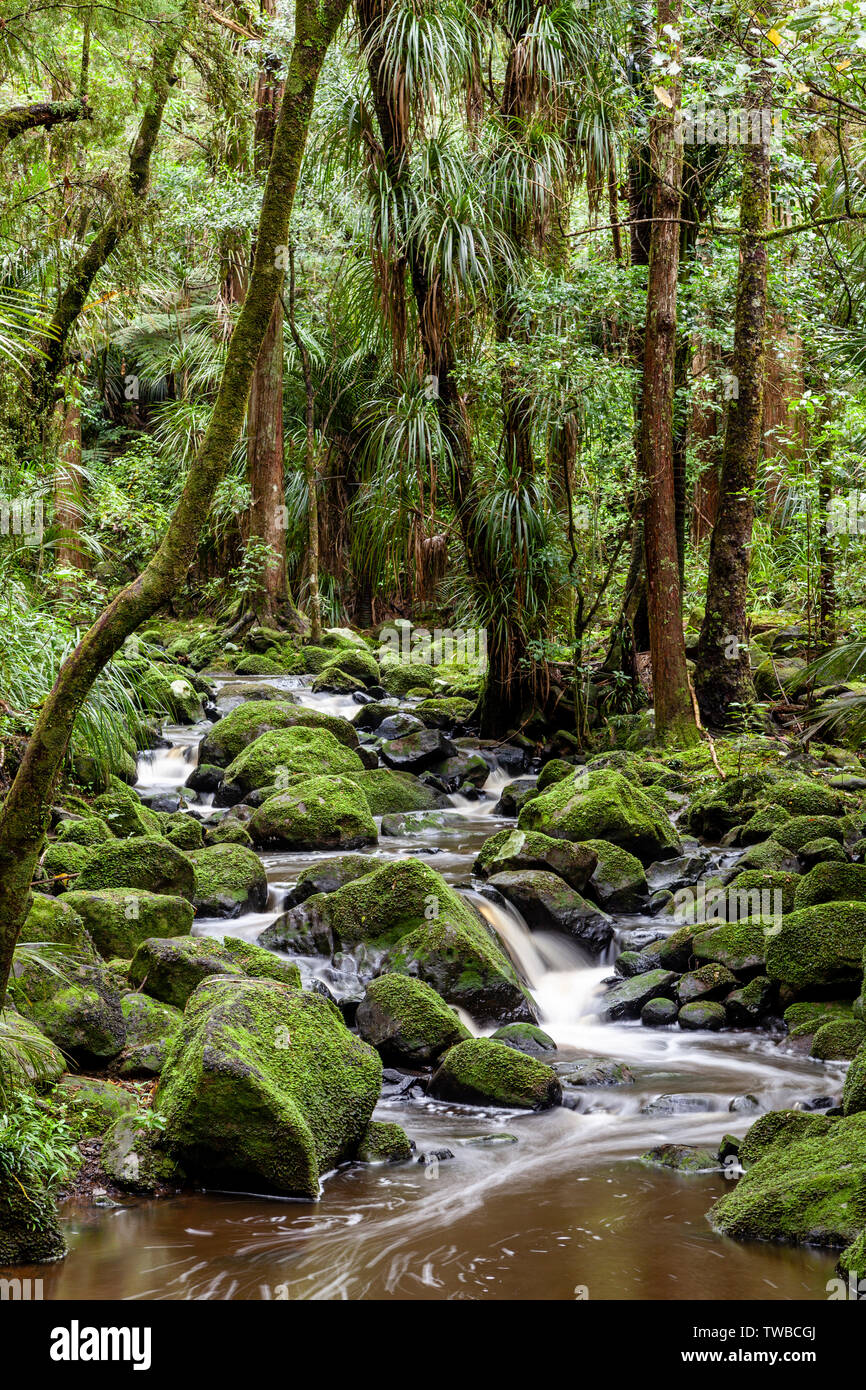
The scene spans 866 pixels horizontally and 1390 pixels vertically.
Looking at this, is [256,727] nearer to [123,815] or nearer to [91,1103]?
[123,815]

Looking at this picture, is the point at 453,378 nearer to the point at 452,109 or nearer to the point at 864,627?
the point at 452,109

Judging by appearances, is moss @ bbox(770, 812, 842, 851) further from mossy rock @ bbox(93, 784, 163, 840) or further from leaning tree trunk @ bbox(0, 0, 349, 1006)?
leaning tree trunk @ bbox(0, 0, 349, 1006)

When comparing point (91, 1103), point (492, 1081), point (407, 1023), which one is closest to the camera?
point (91, 1103)

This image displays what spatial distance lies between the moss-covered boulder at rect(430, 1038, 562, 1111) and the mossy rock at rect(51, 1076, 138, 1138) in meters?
1.41

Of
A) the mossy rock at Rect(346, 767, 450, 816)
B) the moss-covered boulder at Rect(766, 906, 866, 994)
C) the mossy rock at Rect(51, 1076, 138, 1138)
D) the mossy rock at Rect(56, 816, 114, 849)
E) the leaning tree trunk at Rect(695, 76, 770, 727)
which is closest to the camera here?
the mossy rock at Rect(51, 1076, 138, 1138)

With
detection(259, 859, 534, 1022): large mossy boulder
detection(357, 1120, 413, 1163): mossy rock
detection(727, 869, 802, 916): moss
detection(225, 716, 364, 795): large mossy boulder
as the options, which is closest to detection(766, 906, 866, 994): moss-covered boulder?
detection(727, 869, 802, 916): moss

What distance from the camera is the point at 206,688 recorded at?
47.2 ft

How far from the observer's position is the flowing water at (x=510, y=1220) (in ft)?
11.6

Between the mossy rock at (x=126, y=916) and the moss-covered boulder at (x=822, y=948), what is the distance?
10.1ft

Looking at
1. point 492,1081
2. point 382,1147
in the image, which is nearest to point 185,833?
point 492,1081

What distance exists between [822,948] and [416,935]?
206cm

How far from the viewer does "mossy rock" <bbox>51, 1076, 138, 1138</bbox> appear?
4.23 m

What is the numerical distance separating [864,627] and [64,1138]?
6.37 m

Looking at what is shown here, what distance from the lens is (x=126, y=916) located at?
5.91 m
